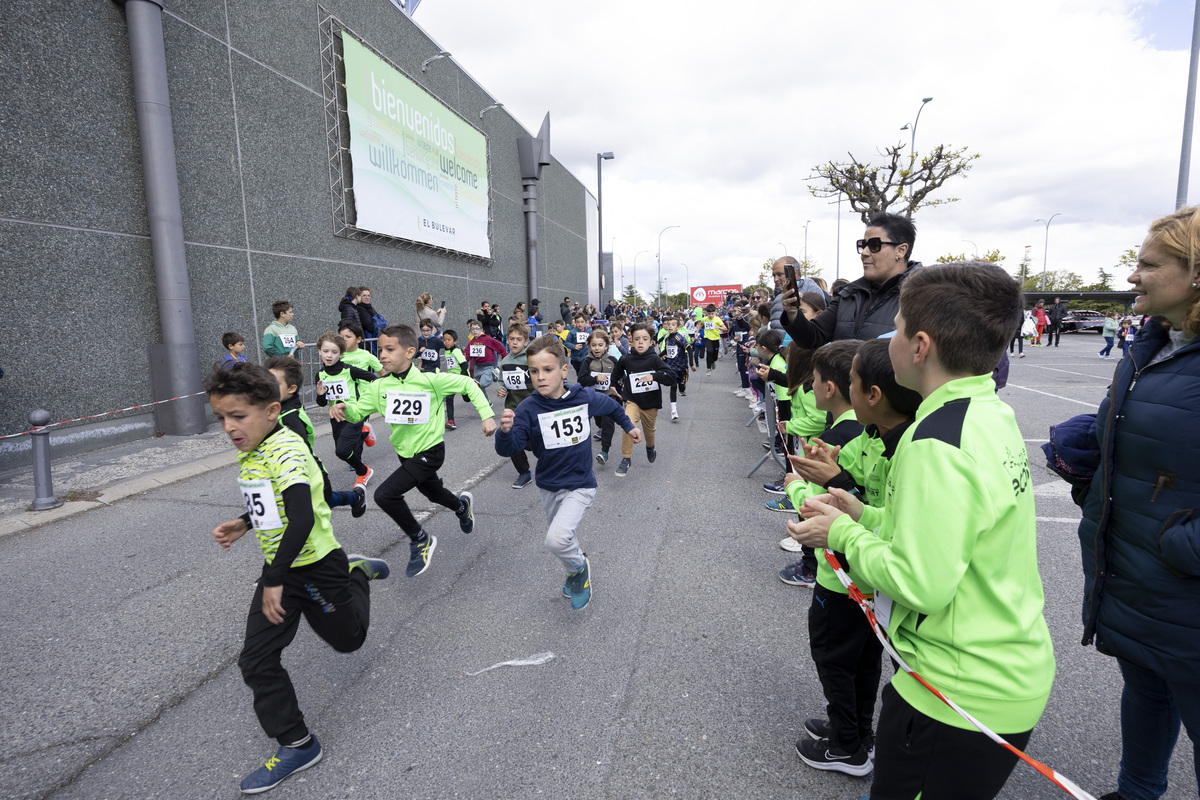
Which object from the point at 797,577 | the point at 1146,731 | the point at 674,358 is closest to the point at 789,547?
the point at 797,577

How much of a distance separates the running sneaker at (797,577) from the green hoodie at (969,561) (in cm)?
261

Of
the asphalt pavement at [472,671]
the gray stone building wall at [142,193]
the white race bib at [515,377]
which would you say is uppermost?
the gray stone building wall at [142,193]

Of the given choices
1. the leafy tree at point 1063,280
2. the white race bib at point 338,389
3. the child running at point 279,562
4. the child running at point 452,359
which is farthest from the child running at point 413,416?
the leafy tree at point 1063,280

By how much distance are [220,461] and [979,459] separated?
27.1 feet

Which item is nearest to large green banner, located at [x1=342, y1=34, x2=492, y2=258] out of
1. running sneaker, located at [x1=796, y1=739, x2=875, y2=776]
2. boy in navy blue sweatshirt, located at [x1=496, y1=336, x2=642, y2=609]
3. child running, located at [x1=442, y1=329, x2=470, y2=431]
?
child running, located at [x1=442, y1=329, x2=470, y2=431]

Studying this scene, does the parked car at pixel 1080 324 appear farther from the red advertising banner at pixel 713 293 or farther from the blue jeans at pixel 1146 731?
the blue jeans at pixel 1146 731

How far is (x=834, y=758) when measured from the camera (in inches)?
94.7

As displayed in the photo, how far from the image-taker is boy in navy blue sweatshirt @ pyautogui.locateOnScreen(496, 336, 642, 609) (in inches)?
152

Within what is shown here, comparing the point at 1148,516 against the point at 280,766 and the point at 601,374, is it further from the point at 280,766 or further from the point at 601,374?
the point at 601,374

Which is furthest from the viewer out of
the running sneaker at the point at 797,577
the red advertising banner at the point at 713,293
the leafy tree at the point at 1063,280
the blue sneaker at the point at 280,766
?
the leafy tree at the point at 1063,280

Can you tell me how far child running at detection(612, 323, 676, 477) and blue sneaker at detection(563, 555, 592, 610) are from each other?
11.9 feet

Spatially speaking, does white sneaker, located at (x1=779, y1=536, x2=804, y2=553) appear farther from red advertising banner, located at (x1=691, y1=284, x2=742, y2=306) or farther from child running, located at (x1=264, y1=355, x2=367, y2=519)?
red advertising banner, located at (x1=691, y1=284, x2=742, y2=306)

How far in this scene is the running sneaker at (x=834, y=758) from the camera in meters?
2.37

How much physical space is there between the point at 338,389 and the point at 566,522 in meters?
3.81
